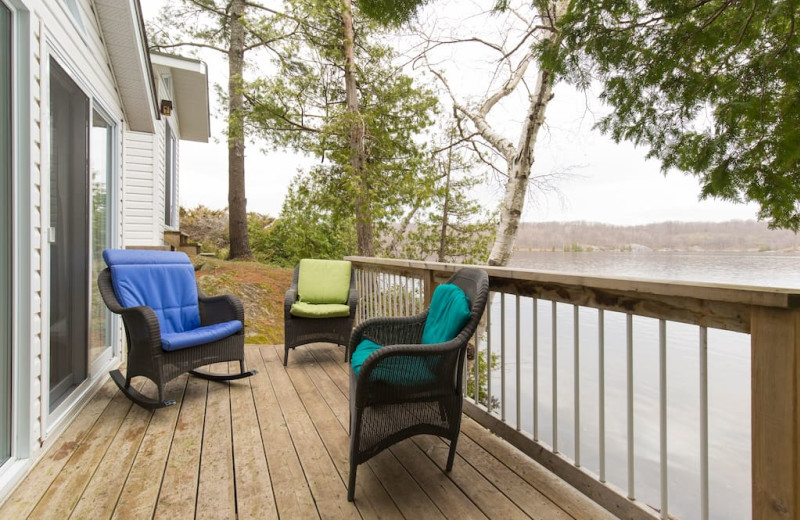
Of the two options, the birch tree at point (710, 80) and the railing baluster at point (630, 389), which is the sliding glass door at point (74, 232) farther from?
the birch tree at point (710, 80)

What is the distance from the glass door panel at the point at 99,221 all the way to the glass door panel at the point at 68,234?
0.70 feet

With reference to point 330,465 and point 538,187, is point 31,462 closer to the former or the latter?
point 330,465

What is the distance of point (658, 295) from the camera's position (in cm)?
148

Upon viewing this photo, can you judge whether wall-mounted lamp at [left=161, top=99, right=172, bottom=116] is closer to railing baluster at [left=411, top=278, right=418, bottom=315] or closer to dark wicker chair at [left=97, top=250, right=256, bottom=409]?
dark wicker chair at [left=97, top=250, right=256, bottom=409]

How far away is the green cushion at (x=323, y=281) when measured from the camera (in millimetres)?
4262

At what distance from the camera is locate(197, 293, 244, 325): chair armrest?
343 centimetres

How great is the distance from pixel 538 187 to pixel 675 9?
4901 millimetres

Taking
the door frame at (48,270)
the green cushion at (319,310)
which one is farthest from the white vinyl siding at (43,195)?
the green cushion at (319,310)

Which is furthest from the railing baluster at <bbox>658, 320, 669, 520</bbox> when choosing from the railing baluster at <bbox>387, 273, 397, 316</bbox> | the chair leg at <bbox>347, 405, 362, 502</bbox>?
the railing baluster at <bbox>387, 273, 397, 316</bbox>

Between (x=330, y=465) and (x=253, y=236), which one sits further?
(x=253, y=236)

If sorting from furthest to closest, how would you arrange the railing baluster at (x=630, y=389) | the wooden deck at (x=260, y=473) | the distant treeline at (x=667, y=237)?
the distant treeline at (x=667, y=237)
the wooden deck at (x=260, y=473)
the railing baluster at (x=630, y=389)

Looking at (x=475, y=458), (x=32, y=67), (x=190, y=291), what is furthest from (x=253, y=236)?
(x=475, y=458)

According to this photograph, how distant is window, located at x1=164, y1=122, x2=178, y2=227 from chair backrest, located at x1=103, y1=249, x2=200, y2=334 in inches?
148

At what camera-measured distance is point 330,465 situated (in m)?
2.08
